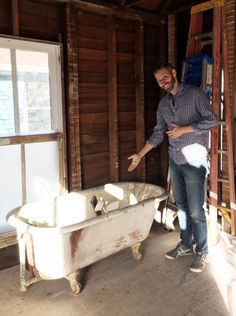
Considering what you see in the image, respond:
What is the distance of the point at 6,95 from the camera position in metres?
3.09

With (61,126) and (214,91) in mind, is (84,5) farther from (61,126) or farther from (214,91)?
(214,91)

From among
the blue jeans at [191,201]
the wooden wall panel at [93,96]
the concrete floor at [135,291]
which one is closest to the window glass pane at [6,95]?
the wooden wall panel at [93,96]

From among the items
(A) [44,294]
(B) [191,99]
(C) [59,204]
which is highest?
(B) [191,99]

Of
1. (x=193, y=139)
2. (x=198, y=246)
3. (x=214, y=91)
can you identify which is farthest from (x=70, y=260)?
(x=214, y=91)

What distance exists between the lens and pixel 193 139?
110 inches

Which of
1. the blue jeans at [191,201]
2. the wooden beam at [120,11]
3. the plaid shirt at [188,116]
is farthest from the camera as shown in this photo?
the wooden beam at [120,11]

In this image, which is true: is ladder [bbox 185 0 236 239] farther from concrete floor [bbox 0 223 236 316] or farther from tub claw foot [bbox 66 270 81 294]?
tub claw foot [bbox 66 270 81 294]

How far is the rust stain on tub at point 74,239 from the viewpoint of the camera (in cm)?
240

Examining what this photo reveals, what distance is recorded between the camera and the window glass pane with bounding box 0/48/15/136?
3049mm

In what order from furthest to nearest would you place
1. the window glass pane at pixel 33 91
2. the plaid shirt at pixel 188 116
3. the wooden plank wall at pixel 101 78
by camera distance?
1. the wooden plank wall at pixel 101 78
2. the window glass pane at pixel 33 91
3. the plaid shirt at pixel 188 116

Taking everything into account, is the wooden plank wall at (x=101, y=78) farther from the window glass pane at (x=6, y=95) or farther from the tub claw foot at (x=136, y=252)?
the tub claw foot at (x=136, y=252)

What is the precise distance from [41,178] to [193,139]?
1520 millimetres

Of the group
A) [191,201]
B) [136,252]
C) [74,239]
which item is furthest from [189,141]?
[74,239]

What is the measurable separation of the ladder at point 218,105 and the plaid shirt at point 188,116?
400 millimetres
